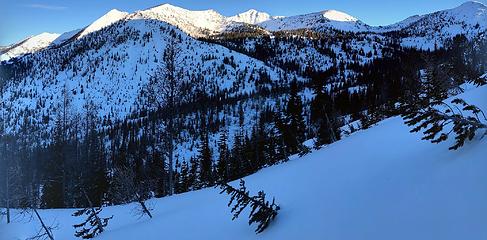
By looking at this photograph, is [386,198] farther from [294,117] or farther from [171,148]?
[294,117]

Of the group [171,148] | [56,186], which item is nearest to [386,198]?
[171,148]

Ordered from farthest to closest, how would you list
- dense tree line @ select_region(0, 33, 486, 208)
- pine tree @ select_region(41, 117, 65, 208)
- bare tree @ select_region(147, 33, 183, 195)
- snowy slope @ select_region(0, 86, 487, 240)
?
pine tree @ select_region(41, 117, 65, 208) → bare tree @ select_region(147, 33, 183, 195) → dense tree line @ select_region(0, 33, 486, 208) → snowy slope @ select_region(0, 86, 487, 240)

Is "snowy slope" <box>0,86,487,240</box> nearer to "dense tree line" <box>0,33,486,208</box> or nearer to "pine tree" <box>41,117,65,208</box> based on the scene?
"dense tree line" <box>0,33,486,208</box>

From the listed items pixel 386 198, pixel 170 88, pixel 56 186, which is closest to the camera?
pixel 386 198

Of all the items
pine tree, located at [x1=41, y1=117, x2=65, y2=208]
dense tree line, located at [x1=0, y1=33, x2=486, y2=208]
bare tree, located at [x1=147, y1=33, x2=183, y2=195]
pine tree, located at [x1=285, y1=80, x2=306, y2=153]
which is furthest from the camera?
pine tree, located at [x1=41, y1=117, x2=65, y2=208]

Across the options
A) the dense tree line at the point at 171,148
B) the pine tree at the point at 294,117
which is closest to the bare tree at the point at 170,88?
the dense tree line at the point at 171,148

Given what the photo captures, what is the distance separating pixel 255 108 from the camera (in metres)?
178

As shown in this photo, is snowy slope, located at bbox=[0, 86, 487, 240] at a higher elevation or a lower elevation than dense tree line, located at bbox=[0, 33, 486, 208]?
higher

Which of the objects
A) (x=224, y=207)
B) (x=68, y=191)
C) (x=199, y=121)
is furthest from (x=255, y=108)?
(x=224, y=207)

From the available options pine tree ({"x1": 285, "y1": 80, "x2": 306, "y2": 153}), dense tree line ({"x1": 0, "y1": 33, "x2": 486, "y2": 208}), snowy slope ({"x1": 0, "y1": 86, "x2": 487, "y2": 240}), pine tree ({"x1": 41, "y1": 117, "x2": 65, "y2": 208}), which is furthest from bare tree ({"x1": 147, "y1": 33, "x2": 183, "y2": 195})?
pine tree ({"x1": 41, "y1": 117, "x2": 65, "y2": 208})

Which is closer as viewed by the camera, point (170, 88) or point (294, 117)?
point (170, 88)

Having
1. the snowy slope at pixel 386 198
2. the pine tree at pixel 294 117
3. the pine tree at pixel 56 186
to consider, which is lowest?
the pine tree at pixel 56 186

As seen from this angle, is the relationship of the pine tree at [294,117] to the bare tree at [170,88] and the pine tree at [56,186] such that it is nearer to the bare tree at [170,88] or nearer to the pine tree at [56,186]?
the bare tree at [170,88]

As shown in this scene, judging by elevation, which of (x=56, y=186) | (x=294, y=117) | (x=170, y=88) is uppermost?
(x=170, y=88)
